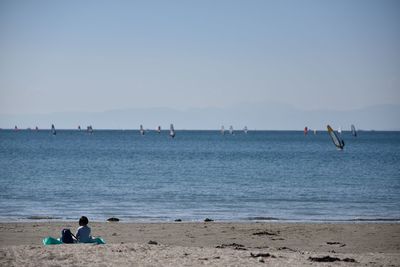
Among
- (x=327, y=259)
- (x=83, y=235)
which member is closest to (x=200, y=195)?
(x=83, y=235)

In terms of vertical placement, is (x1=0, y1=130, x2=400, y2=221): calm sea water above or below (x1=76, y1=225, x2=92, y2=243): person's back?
below

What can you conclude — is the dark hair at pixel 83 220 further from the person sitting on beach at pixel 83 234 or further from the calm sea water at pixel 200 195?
the calm sea water at pixel 200 195

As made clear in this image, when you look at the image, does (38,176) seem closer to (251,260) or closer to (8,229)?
(8,229)

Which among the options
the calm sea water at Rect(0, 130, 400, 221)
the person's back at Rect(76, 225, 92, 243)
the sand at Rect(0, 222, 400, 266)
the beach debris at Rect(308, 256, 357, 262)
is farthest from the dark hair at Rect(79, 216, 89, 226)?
the calm sea water at Rect(0, 130, 400, 221)

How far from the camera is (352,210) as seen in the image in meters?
29.2

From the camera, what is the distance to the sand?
44.8ft

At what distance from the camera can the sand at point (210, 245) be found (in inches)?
537

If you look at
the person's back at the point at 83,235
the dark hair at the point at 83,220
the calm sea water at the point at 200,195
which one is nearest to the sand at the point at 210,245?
the person's back at the point at 83,235

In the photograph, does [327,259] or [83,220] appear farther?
[83,220]

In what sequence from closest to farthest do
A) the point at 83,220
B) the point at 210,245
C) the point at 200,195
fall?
the point at 83,220
the point at 210,245
the point at 200,195

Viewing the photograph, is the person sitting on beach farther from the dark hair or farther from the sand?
the sand

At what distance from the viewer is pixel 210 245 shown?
1836 cm

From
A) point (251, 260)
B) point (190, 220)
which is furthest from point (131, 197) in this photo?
point (251, 260)

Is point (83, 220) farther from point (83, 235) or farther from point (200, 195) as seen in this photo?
point (200, 195)
